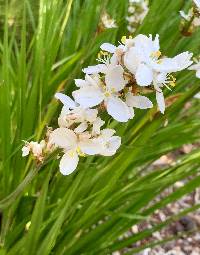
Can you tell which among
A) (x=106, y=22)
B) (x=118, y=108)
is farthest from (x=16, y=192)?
(x=106, y=22)

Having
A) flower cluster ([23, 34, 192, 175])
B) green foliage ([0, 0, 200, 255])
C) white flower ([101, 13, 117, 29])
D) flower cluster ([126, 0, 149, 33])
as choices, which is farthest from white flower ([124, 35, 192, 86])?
flower cluster ([126, 0, 149, 33])

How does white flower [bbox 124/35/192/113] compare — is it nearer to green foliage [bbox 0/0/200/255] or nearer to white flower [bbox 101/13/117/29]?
green foliage [bbox 0/0/200/255]

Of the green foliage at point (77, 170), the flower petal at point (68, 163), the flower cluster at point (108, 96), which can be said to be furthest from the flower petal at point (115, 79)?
the green foliage at point (77, 170)

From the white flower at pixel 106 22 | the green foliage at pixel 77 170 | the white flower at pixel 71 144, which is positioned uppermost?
the white flower at pixel 106 22

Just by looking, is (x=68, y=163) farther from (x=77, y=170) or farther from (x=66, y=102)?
(x=77, y=170)

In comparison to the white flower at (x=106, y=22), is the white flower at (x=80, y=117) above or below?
below

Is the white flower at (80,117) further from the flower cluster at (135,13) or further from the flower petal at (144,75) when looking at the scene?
the flower cluster at (135,13)

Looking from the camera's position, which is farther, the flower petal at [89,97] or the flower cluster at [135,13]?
the flower cluster at [135,13]

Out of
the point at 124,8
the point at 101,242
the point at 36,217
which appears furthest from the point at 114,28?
the point at 36,217
